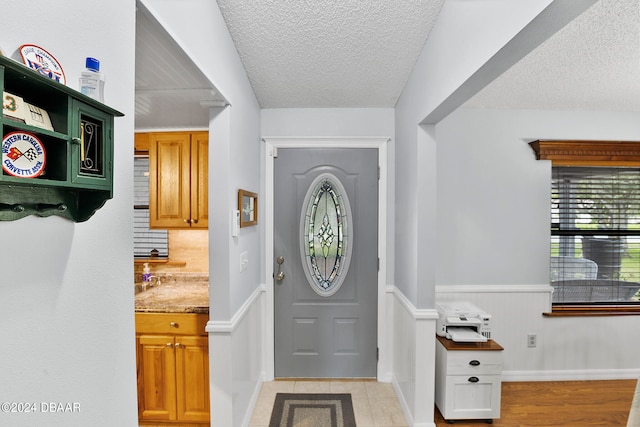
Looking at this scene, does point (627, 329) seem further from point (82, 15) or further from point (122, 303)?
point (82, 15)

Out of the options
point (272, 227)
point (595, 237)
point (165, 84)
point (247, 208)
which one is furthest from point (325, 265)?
point (595, 237)

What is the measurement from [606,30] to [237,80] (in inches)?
83.7

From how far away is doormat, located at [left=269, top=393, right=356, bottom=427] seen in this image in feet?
7.89

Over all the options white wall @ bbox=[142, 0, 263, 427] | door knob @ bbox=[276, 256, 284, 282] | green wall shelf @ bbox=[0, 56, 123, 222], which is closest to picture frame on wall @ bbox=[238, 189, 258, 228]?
white wall @ bbox=[142, 0, 263, 427]

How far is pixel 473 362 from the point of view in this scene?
7.89 ft

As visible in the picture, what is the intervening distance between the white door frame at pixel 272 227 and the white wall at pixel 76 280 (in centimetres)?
204

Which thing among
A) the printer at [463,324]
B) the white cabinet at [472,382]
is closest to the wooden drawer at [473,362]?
the white cabinet at [472,382]

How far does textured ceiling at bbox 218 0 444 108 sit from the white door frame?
1.18 ft

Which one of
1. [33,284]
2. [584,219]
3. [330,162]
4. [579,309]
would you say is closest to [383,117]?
[330,162]

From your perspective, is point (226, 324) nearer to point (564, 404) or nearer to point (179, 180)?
point (179, 180)

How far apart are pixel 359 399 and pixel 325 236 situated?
1.35 m

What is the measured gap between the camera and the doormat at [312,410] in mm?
2404

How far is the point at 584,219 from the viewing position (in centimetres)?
314

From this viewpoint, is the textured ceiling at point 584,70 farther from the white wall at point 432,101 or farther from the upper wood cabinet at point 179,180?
the upper wood cabinet at point 179,180
